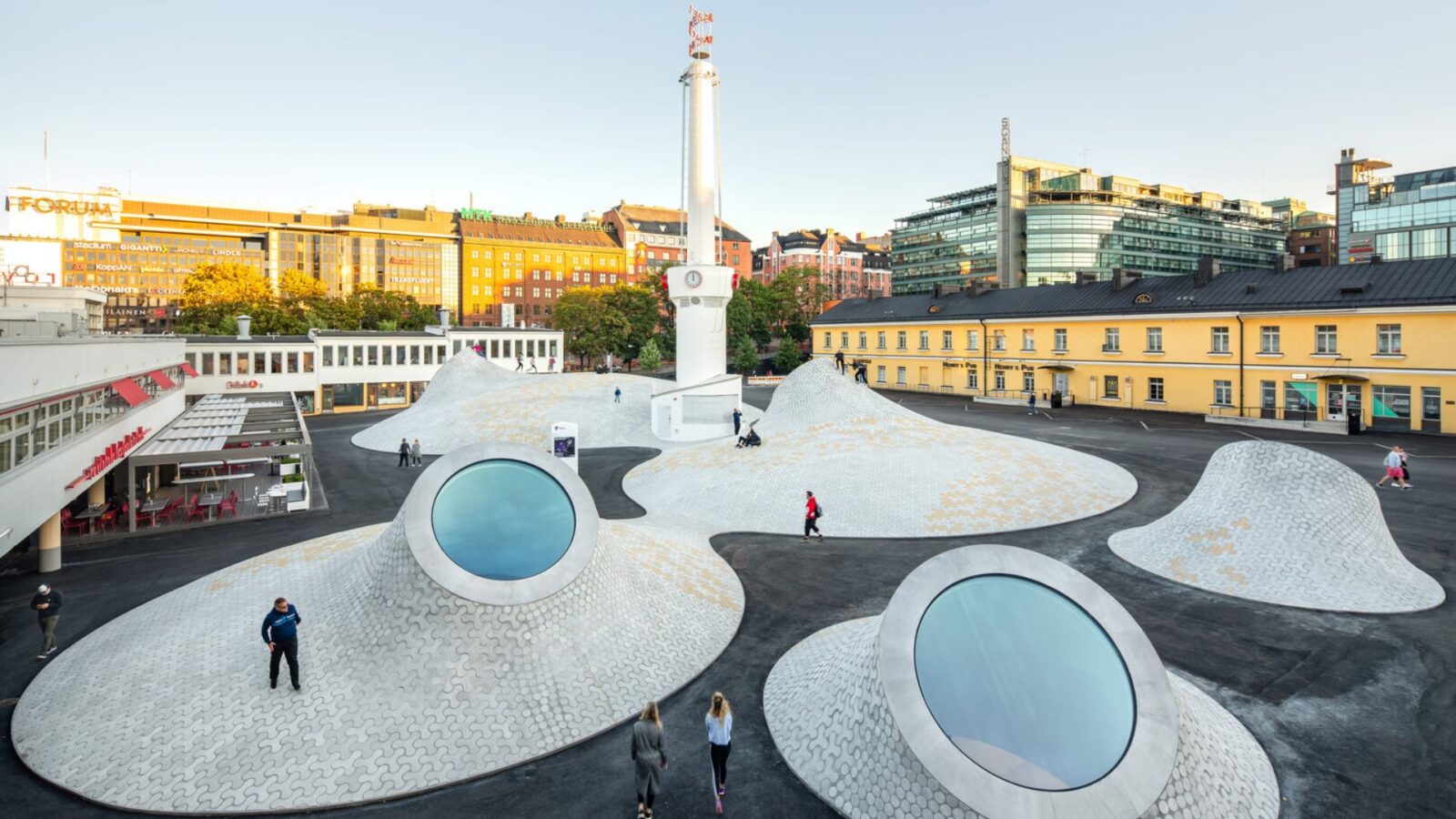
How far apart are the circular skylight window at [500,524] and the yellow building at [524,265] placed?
125 m

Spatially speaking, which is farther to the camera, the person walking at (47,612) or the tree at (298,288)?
the tree at (298,288)

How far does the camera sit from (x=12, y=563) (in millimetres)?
21078

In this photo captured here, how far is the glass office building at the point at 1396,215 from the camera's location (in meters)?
110

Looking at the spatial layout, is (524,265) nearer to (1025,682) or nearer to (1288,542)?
(1288,542)

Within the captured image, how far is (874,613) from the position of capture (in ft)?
54.5

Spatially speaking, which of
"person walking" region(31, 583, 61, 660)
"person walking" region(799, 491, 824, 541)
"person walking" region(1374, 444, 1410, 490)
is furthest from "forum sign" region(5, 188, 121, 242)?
"person walking" region(1374, 444, 1410, 490)

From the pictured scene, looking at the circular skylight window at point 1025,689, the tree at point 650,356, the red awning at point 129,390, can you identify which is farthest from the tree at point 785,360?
the circular skylight window at point 1025,689

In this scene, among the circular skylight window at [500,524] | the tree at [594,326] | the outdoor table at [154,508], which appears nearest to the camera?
the circular skylight window at [500,524]

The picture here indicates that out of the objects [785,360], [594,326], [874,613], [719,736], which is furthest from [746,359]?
[719,736]

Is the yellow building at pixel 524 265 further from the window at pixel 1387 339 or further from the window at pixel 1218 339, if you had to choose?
the window at pixel 1387 339

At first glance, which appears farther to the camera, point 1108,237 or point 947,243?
point 947,243

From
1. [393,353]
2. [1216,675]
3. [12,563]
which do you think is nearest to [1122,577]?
[1216,675]

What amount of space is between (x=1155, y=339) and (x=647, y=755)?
A: 55.8m

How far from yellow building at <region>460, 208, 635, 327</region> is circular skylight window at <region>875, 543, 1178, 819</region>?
432ft
